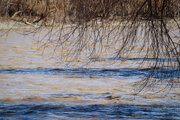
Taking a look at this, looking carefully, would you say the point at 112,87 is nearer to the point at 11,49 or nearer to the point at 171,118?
the point at 171,118

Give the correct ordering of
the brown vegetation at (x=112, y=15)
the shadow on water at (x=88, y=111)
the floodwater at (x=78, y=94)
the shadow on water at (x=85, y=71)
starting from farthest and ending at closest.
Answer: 1. the shadow on water at (x=85, y=71)
2. the floodwater at (x=78, y=94)
3. the shadow on water at (x=88, y=111)
4. the brown vegetation at (x=112, y=15)

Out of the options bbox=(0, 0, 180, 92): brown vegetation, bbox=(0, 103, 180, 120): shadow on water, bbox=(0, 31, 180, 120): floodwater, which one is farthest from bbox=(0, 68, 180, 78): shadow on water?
bbox=(0, 0, 180, 92): brown vegetation

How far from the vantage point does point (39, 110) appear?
7.75 metres

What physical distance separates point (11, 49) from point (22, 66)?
201 inches

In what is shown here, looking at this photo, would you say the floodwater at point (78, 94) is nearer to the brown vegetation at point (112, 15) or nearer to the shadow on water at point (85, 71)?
the shadow on water at point (85, 71)

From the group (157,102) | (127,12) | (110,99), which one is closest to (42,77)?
(110,99)

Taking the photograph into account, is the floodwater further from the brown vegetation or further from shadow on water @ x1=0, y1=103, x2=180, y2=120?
the brown vegetation

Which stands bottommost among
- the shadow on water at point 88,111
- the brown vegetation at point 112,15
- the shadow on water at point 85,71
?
the shadow on water at point 85,71

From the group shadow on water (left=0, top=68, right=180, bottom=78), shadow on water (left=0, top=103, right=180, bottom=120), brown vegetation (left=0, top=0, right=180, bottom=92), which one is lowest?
shadow on water (left=0, top=68, right=180, bottom=78)

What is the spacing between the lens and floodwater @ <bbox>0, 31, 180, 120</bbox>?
24.4 ft

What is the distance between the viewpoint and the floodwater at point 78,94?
24.4 ft

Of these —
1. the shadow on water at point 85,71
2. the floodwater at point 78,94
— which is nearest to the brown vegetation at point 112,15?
the floodwater at point 78,94

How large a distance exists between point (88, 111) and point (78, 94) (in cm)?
175

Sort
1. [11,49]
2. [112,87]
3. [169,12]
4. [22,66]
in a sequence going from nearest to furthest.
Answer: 1. [169,12]
2. [112,87]
3. [22,66]
4. [11,49]
